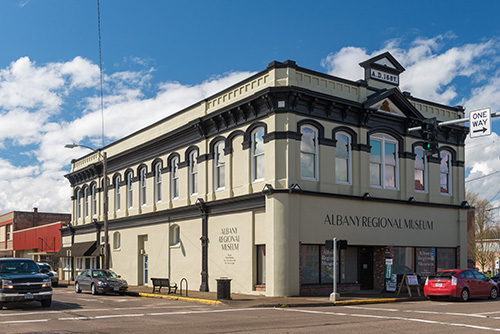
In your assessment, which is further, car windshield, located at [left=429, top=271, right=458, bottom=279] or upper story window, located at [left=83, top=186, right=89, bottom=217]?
upper story window, located at [left=83, top=186, right=89, bottom=217]

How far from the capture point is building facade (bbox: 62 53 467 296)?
25.8 meters

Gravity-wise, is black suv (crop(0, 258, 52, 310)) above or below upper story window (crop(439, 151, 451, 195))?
below

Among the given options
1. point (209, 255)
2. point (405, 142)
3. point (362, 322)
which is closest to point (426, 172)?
point (405, 142)

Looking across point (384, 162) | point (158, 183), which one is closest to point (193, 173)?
point (158, 183)

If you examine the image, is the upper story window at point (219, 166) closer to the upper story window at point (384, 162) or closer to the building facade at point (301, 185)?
the building facade at point (301, 185)

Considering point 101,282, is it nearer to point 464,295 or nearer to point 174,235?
point 174,235

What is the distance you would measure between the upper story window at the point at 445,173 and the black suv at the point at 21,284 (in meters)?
21.2

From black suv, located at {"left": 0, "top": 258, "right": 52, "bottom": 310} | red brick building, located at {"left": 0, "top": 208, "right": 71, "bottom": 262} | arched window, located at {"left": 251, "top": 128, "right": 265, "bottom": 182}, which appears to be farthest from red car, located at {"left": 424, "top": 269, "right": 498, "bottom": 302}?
red brick building, located at {"left": 0, "top": 208, "right": 71, "bottom": 262}

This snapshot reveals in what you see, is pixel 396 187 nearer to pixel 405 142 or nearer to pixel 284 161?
pixel 405 142

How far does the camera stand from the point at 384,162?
29469 mm

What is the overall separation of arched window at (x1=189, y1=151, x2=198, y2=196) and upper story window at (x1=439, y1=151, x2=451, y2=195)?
13.2 meters

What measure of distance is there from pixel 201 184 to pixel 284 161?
22.5ft

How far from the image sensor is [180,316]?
718 inches

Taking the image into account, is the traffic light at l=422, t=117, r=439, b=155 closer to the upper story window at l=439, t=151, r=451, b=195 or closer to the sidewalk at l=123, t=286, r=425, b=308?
the sidewalk at l=123, t=286, r=425, b=308
